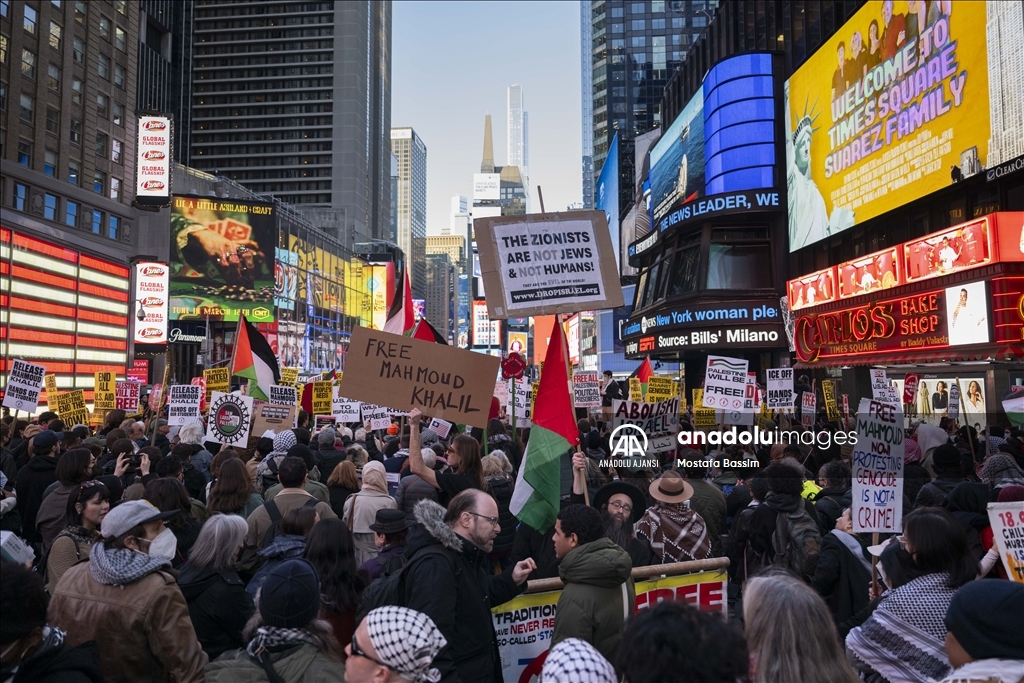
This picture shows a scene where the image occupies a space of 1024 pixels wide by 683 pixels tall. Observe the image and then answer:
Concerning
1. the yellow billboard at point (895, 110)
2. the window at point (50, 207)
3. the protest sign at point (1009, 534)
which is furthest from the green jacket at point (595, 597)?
the window at point (50, 207)

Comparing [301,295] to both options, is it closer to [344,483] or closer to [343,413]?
[343,413]

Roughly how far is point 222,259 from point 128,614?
76.7 meters

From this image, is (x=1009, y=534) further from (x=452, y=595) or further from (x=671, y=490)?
(x=452, y=595)

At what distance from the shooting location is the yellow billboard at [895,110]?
21234 mm

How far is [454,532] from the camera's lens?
4559 mm

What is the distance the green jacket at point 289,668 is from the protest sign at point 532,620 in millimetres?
1930

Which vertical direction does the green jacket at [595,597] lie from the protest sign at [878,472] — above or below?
below

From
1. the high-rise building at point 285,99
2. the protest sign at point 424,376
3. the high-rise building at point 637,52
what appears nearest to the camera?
the protest sign at point 424,376

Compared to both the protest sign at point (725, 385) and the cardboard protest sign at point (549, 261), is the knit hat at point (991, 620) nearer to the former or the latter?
the cardboard protest sign at point (549, 261)

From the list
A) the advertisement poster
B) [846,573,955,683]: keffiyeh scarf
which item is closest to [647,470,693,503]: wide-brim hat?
[846,573,955,683]: keffiyeh scarf

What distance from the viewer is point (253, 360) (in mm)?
15711

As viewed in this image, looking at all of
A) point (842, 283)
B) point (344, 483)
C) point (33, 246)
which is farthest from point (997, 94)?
point (33, 246)

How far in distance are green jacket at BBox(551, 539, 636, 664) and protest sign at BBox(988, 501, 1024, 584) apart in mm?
2250

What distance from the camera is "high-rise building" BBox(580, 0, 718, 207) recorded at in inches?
4402
